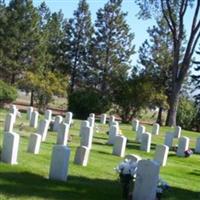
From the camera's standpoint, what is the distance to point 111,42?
192 ft

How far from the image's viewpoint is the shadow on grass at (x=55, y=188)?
Result: 985cm

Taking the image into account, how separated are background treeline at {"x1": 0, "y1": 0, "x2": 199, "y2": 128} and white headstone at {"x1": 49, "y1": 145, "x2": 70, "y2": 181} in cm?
2733

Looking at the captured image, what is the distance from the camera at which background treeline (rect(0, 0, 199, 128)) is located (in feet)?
136

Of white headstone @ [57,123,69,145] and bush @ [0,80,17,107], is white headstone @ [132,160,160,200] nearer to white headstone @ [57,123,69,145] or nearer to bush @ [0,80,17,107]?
white headstone @ [57,123,69,145]

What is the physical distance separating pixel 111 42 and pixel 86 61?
3.74m

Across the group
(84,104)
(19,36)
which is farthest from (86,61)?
(84,104)

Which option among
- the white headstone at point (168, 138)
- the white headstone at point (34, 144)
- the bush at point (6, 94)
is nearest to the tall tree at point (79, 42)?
the bush at point (6, 94)

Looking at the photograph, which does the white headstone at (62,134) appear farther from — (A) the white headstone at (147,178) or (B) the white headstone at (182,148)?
(A) the white headstone at (147,178)

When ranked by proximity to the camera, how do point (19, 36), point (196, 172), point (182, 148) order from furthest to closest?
point (19, 36) < point (182, 148) < point (196, 172)

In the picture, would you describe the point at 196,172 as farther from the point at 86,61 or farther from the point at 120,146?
the point at 86,61

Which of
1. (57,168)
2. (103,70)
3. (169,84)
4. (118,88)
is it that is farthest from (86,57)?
(57,168)

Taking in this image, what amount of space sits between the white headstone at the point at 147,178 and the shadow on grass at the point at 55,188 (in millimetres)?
729

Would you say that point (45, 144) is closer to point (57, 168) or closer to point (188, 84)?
point (57, 168)

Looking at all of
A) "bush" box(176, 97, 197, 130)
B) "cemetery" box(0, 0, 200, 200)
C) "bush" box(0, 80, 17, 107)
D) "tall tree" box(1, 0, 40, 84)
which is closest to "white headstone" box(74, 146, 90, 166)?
"cemetery" box(0, 0, 200, 200)
